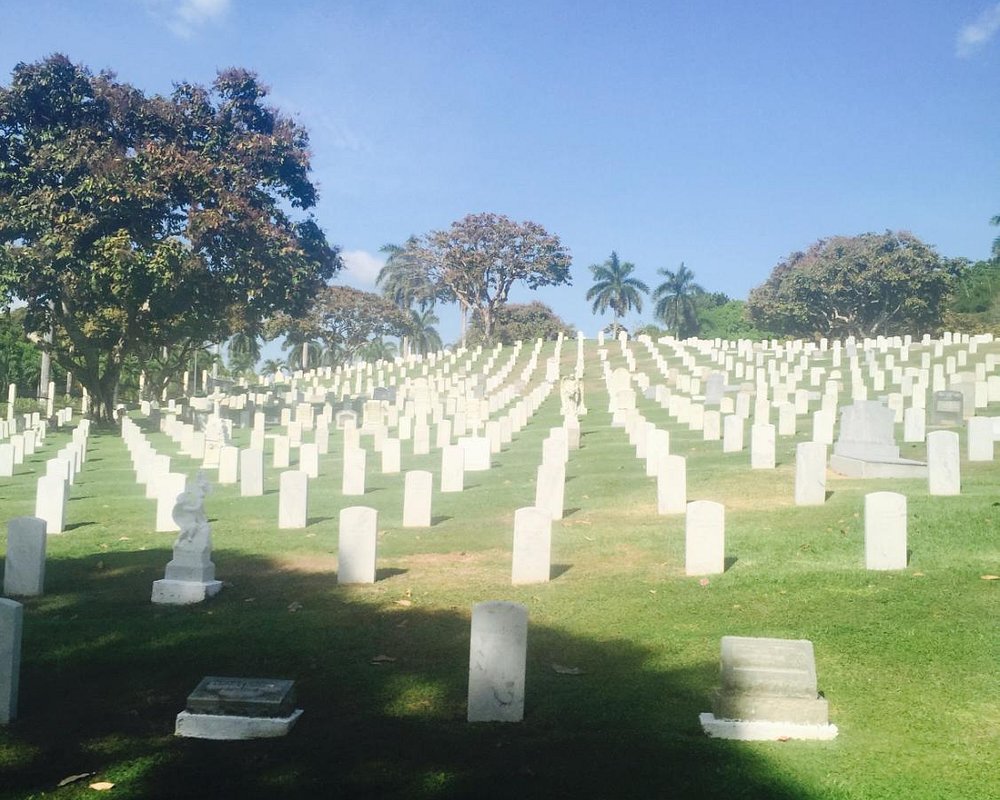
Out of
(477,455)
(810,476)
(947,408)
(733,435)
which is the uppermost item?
(947,408)

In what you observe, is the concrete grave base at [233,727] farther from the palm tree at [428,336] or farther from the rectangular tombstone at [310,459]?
the palm tree at [428,336]

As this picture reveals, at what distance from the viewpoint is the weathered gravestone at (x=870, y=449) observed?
15766mm

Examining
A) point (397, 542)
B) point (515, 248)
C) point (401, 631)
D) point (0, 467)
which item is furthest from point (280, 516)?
point (515, 248)

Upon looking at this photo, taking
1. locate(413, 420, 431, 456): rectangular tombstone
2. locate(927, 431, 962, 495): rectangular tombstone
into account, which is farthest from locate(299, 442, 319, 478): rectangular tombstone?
locate(927, 431, 962, 495): rectangular tombstone

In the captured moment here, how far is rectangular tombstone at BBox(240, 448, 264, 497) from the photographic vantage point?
58.3ft

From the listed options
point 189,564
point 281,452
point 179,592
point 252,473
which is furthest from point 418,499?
point 281,452

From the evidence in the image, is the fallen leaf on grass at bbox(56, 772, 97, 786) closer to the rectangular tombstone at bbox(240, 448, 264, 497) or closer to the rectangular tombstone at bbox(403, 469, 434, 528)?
the rectangular tombstone at bbox(403, 469, 434, 528)

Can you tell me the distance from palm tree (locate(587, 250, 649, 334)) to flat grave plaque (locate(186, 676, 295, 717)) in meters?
81.1

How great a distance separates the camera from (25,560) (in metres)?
10.0

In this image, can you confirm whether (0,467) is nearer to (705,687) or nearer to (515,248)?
(705,687)

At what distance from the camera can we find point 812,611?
8.48 m

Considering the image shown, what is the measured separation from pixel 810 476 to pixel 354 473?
8407 millimetres

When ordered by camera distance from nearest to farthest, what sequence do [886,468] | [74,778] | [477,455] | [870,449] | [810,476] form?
[74,778]
[810,476]
[886,468]
[870,449]
[477,455]

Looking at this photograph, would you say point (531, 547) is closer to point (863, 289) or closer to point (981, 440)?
point (981, 440)
